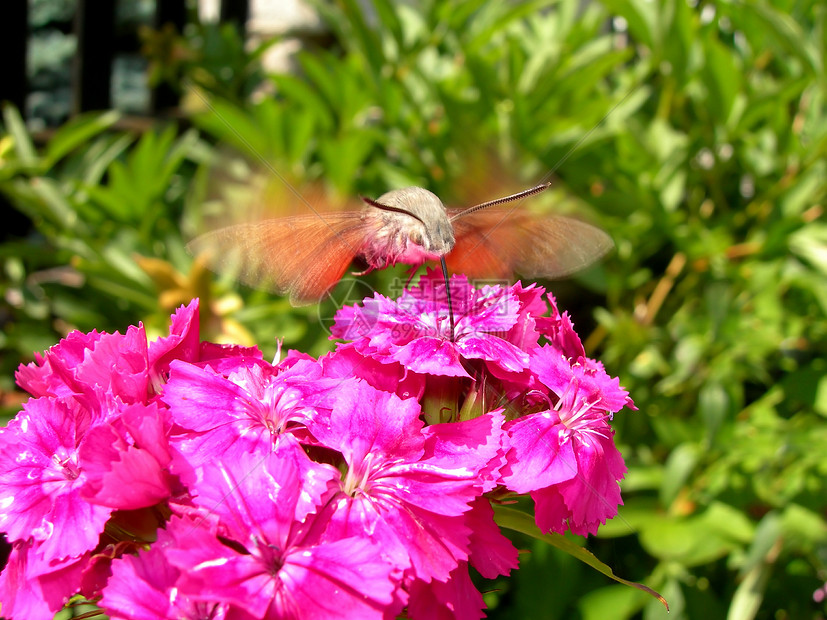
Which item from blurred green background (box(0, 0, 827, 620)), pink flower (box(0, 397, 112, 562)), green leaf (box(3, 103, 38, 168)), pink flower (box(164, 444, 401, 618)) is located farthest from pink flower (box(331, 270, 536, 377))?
green leaf (box(3, 103, 38, 168))

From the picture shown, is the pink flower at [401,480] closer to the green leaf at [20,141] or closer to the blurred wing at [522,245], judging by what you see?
the blurred wing at [522,245]

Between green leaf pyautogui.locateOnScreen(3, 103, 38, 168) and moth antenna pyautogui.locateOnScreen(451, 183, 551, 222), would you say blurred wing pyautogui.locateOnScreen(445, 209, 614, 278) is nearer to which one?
moth antenna pyautogui.locateOnScreen(451, 183, 551, 222)

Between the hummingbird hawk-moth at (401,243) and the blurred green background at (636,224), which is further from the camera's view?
the blurred green background at (636,224)

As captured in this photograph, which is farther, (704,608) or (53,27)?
(53,27)

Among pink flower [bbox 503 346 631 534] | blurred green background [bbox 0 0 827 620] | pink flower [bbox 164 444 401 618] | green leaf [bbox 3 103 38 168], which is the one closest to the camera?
pink flower [bbox 164 444 401 618]

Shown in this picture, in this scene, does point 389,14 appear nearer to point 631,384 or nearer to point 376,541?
point 631,384

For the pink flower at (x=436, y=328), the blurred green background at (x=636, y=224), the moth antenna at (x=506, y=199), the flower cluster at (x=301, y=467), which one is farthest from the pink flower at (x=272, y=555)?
the blurred green background at (x=636, y=224)

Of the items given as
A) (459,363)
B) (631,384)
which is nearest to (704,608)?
(631,384)
